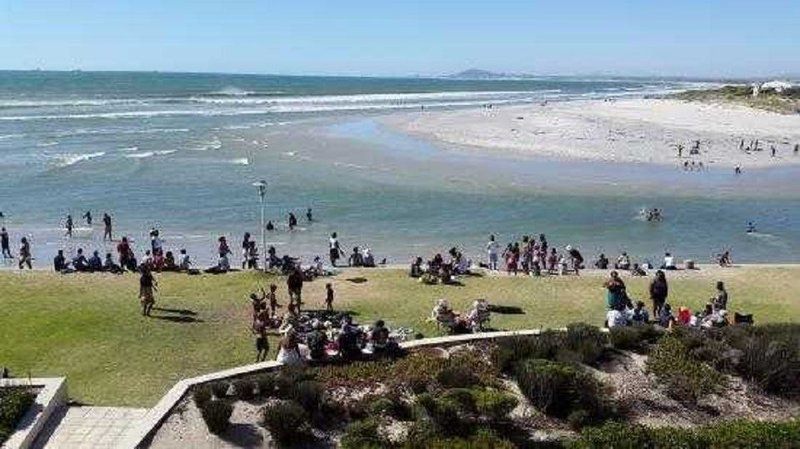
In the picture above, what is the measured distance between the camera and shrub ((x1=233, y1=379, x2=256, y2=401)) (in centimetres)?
1373

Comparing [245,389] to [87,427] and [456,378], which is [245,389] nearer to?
[87,427]

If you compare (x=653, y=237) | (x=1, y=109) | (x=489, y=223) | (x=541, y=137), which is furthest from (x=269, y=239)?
(x=1, y=109)

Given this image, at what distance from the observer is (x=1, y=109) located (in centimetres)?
10069

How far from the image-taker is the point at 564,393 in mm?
13820

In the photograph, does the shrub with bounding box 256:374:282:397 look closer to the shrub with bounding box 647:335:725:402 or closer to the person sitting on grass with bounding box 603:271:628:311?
the shrub with bounding box 647:335:725:402

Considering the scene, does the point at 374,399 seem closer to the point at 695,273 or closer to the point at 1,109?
the point at 695,273

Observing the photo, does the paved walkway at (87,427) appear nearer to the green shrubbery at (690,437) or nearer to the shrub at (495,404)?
the shrub at (495,404)

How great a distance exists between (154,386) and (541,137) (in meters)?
55.3

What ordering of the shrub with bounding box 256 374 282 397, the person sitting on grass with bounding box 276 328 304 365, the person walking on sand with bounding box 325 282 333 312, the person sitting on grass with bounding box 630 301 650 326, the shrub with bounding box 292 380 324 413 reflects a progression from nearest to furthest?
the shrub with bounding box 292 380 324 413 < the shrub with bounding box 256 374 282 397 < the person sitting on grass with bounding box 276 328 304 365 < the person sitting on grass with bounding box 630 301 650 326 < the person walking on sand with bounding box 325 282 333 312

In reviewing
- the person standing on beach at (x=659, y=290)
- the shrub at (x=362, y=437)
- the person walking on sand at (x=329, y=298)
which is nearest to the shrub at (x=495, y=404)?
the shrub at (x=362, y=437)

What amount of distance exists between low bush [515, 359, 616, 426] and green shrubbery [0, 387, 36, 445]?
777cm

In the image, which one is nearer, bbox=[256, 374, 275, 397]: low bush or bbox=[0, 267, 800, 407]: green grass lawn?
bbox=[256, 374, 275, 397]: low bush

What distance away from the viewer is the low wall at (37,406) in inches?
497

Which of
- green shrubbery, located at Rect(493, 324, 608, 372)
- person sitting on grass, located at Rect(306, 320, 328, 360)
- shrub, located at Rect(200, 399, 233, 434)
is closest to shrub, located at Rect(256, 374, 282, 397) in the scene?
shrub, located at Rect(200, 399, 233, 434)
